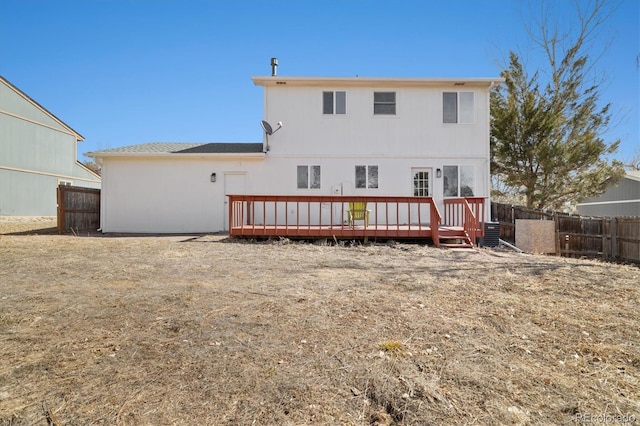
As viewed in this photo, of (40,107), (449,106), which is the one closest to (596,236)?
(449,106)

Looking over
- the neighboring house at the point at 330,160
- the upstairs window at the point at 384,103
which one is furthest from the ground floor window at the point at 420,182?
the upstairs window at the point at 384,103

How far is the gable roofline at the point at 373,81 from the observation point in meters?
10.9

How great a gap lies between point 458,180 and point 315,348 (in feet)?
32.6

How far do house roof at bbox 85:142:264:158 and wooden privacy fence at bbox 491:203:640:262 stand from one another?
392 inches

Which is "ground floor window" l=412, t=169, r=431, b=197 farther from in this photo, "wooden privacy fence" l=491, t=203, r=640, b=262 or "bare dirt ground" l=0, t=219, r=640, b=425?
"bare dirt ground" l=0, t=219, r=640, b=425

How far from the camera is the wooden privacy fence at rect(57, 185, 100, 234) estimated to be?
1062 cm

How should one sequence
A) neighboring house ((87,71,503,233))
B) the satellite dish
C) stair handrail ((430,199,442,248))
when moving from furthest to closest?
neighboring house ((87,71,503,233))
the satellite dish
stair handrail ((430,199,442,248))

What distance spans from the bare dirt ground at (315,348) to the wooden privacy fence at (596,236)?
21.9 feet

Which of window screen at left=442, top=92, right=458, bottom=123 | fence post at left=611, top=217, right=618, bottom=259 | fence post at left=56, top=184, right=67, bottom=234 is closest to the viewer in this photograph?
fence post at left=611, top=217, right=618, bottom=259

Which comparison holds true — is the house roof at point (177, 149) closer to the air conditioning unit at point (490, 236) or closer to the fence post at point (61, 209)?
the fence post at point (61, 209)

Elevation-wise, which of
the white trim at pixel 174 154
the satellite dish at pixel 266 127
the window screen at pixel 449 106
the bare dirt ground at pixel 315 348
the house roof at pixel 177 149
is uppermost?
the window screen at pixel 449 106

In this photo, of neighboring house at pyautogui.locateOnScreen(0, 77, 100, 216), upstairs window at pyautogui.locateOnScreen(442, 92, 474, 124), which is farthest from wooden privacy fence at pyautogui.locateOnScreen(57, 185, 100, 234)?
upstairs window at pyautogui.locateOnScreen(442, 92, 474, 124)

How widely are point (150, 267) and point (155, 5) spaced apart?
9.06m

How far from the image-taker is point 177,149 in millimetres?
11586
